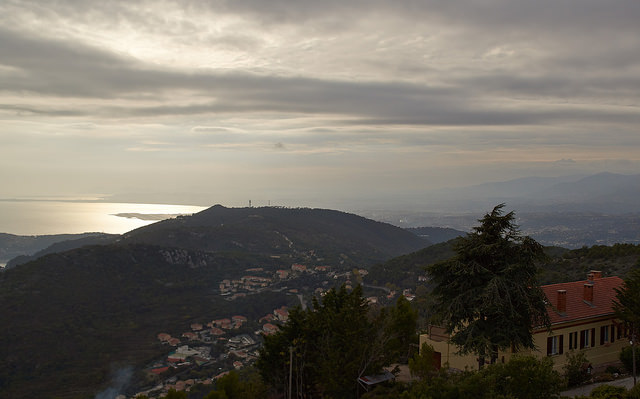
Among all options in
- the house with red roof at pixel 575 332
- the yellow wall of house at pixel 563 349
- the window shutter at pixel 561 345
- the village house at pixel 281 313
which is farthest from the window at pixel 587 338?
the village house at pixel 281 313

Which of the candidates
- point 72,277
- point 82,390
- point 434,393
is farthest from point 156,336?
point 434,393

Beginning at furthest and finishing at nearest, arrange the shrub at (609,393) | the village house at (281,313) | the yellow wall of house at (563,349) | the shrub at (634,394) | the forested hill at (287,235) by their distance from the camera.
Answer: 1. the forested hill at (287,235)
2. the village house at (281,313)
3. the yellow wall of house at (563,349)
4. the shrub at (609,393)
5. the shrub at (634,394)

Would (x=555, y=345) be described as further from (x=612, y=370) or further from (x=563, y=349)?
(x=612, y=370)

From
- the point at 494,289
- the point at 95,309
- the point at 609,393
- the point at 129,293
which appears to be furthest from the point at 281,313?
the point at 609,393

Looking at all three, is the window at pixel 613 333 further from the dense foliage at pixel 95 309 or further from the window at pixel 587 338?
the dense foliage at pixel 95 309

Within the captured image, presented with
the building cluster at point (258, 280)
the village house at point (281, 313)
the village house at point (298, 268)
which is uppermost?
the village house at point (298, 268)

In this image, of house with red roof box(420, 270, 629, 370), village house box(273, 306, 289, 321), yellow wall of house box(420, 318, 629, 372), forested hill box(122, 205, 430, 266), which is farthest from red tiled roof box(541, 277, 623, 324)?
forested hill box(122, 205, 430, 266)

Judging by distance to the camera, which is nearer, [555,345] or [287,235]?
[555,345]
